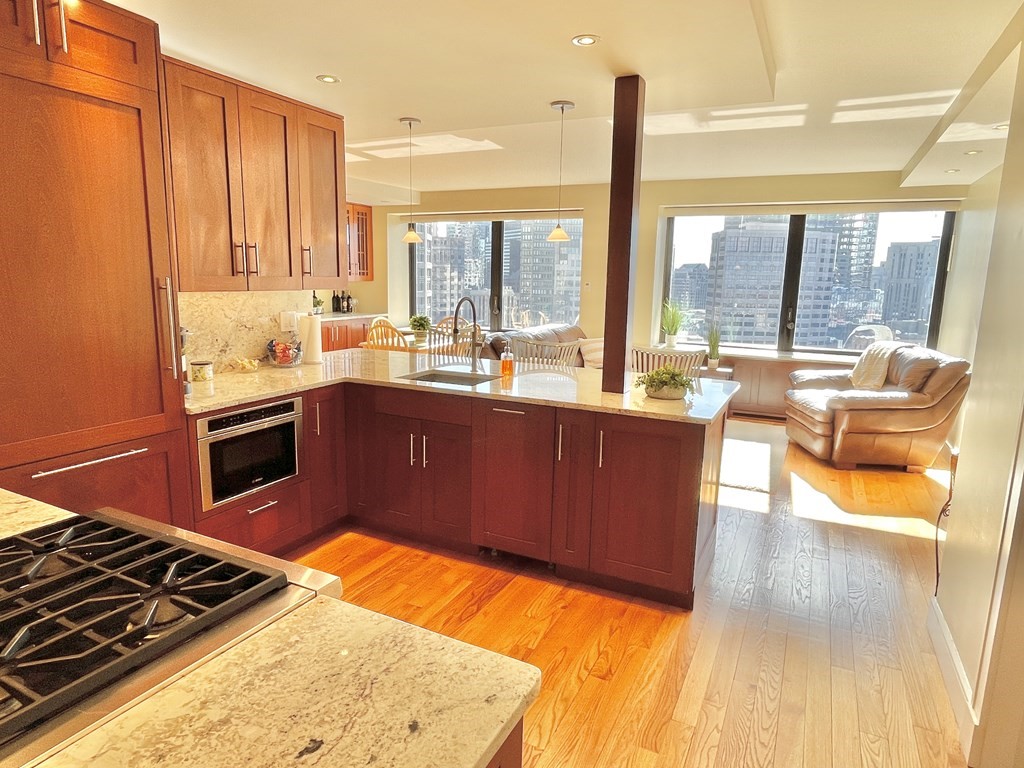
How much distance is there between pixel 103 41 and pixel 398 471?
7.21 ft

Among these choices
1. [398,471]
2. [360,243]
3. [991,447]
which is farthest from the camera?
[360,243]

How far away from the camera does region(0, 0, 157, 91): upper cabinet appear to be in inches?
74.0

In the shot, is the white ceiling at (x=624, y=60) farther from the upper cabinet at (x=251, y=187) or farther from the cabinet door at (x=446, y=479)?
the cabinet door at (x=446, y=479)

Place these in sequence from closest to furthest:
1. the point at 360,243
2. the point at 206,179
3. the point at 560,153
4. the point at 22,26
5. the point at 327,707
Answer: the point at 327,707 → the point at 22,26 → the point at 206,179 → the point at 560,153 → the point at 360,243

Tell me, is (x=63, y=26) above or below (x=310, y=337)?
above

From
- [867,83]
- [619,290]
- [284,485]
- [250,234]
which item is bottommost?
[284,485]

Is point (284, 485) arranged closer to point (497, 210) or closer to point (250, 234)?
point (250, 234)

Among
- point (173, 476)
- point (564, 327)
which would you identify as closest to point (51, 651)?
point (173, 476)

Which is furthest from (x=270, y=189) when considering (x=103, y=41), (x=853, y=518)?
(x=853, y=518)

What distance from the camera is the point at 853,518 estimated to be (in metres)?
3.85

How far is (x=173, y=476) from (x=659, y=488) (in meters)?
2.05

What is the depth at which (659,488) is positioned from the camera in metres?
2.65

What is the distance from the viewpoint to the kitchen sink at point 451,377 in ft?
11.3

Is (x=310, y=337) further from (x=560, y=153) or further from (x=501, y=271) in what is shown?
(x=501, y=271)
